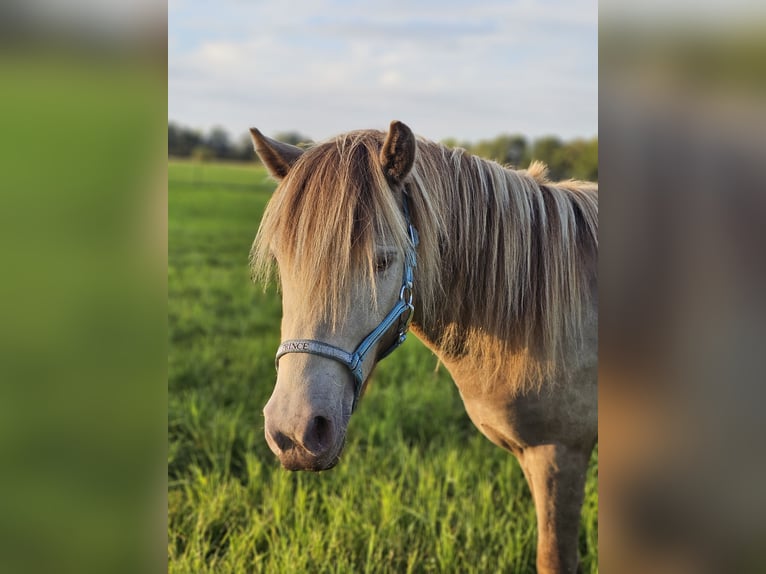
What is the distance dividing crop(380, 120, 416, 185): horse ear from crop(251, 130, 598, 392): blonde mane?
0.04 meters

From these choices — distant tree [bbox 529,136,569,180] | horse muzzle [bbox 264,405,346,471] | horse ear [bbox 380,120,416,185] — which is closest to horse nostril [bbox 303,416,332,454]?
horse muzzle [bbox 264,405,346,471]

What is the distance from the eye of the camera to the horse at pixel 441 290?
1648 millimetres

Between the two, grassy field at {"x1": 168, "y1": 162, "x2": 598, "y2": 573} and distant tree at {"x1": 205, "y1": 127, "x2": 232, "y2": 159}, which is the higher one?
distant tree at {"x1": 205, "y1": 127, "x2": 232, "y2": 159}

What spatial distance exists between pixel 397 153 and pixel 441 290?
1.60 ft

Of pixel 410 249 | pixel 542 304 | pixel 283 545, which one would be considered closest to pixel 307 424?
pixel 410 249

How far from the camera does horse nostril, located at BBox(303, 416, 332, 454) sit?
5.12ft
